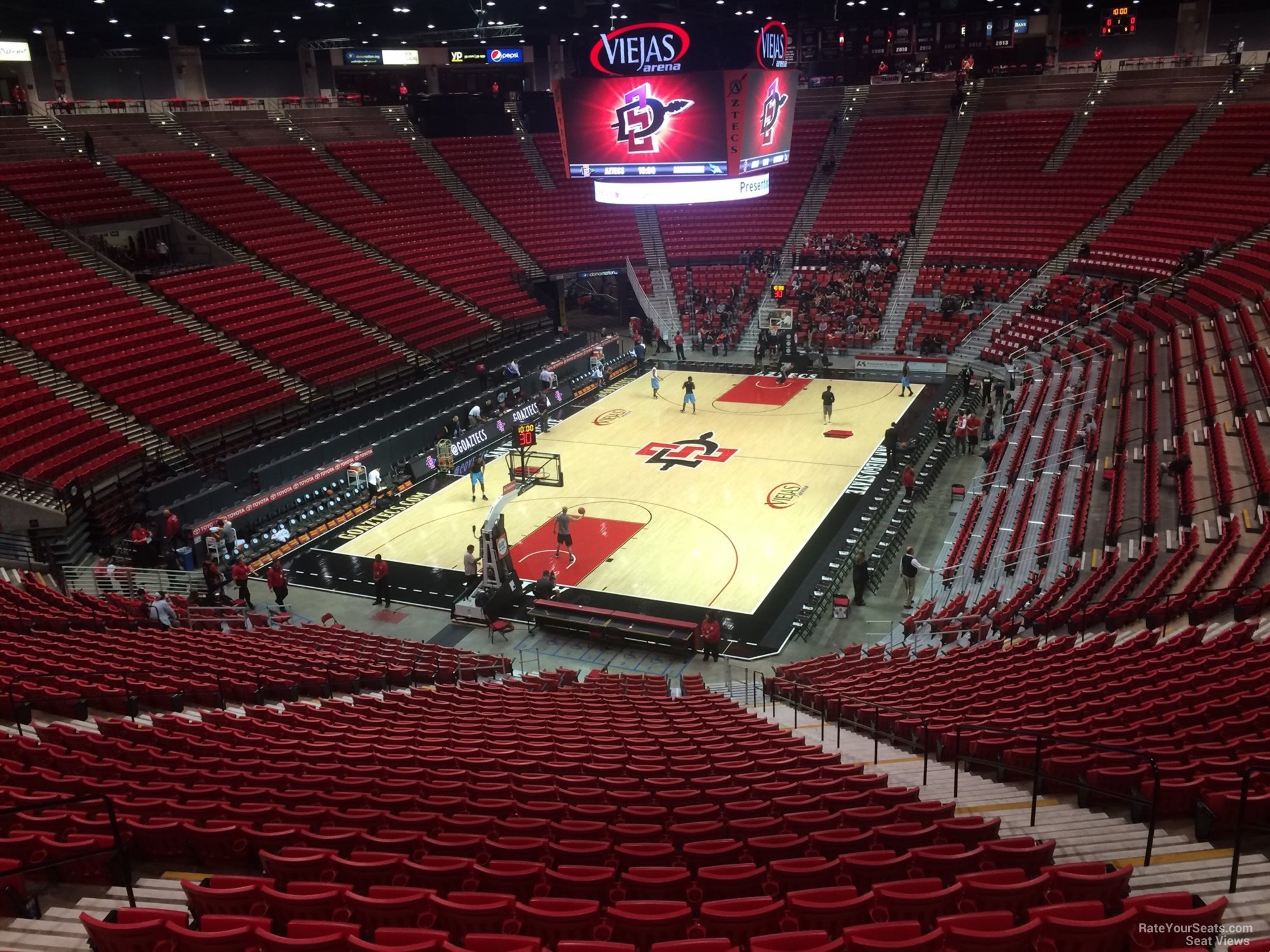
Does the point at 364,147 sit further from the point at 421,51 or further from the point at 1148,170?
the point at 1148,170

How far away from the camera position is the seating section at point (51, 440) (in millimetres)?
20328

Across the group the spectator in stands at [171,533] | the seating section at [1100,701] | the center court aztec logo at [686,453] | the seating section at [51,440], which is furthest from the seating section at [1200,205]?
the seating section at [51,440]

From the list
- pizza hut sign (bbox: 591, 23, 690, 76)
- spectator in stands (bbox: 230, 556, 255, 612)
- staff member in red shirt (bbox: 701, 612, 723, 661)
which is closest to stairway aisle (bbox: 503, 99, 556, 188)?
pizza hut sign (bbox: 591, 23, 690, 76)

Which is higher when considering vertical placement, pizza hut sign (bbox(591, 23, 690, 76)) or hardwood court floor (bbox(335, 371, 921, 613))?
pizza hut sign (bbox(591, 23, 690, 76))

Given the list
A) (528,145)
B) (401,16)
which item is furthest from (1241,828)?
(528,145)

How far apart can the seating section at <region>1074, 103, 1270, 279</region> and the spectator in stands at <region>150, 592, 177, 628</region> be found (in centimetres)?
2988

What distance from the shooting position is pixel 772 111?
27.5m

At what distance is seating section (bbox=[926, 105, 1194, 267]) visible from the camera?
38.5 m

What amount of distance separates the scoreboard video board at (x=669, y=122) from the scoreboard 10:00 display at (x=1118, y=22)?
25460mm

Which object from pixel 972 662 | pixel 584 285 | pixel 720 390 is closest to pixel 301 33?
pixel 584 285

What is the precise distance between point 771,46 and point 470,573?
55.1 feet

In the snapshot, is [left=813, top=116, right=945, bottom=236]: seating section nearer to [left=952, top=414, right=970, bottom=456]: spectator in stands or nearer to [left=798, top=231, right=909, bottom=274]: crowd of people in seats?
[left=798, top=231, right=909, bottom=274]: crowd of people in seats

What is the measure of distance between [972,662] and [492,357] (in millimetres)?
24114

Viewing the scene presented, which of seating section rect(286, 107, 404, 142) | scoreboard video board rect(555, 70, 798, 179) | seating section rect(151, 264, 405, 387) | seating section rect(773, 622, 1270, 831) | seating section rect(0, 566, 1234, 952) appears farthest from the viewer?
seating section rect(286, 107, 404, 142)
